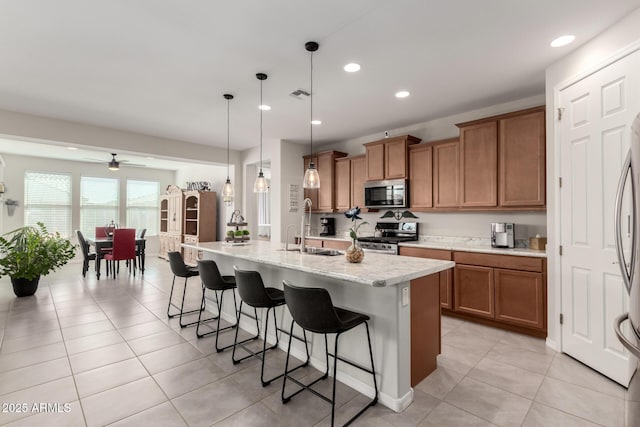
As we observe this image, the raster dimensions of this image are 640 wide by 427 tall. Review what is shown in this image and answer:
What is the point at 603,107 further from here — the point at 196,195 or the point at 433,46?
the point at 196,195

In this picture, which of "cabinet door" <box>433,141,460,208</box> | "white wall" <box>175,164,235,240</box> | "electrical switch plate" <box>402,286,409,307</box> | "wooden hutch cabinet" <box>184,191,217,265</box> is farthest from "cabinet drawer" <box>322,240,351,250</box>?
"wooden hutch cabinet" <box>184,191,217,265</box>

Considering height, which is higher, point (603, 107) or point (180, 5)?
point (180, 5)

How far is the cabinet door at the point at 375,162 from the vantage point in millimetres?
4766

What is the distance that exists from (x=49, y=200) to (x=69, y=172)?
0.82 metres

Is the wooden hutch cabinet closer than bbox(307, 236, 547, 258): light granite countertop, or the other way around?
bbox(307, 236, 547, 258): light granite countertop

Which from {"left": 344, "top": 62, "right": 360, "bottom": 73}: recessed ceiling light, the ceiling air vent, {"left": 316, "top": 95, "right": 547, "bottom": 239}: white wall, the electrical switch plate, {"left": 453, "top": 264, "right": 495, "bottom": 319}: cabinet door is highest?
{"left": 344, "top": 62, "right": 360, "bottom": 73}: recessed ceiling light

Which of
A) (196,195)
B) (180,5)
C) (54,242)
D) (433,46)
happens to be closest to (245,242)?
(180,5)

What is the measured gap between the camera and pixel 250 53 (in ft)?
8.77

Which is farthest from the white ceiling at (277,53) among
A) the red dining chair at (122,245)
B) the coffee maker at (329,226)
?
the red dining chair at (122,245)

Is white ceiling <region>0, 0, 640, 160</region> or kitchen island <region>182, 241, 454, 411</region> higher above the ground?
white ceiling <region>0, 0, 640, 160</region>

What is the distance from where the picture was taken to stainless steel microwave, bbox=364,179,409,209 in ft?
14.9

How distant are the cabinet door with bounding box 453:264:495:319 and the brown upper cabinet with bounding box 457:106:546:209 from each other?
0.81 meters

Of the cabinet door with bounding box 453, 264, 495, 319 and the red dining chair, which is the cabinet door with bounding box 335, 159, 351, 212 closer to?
the cabinet door with bounding box 453, 264, 495, 319

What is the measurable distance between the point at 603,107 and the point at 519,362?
2144 millimetres
